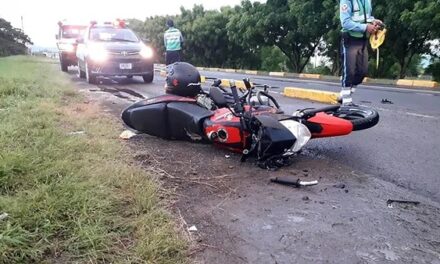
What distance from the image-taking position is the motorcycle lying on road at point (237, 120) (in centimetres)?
344

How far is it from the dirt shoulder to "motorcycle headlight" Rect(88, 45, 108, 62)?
753 cm

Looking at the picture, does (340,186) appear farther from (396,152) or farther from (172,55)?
(172,55)

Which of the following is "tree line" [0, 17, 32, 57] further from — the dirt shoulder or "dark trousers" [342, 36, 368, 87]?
the dirt shoulder

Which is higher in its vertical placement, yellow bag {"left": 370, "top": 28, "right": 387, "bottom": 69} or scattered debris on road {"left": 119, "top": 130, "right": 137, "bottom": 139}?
yellow bag {"left": 370, "top": 28, "right": 387, "bottom": 69}

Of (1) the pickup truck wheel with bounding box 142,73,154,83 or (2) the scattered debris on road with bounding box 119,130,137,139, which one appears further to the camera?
(1) the pickup truck wheel with bounding box 142,73,154,83

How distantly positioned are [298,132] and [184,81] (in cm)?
142

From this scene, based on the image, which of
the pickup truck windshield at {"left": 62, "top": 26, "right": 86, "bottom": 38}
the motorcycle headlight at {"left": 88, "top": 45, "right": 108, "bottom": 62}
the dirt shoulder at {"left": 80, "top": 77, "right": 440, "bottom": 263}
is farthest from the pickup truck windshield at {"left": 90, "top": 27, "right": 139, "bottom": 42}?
the dirt shoulder at {"left": 80, "top": 77, "right": 440, "bottom": 263}

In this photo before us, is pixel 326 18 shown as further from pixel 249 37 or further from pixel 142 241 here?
pixel 142 241

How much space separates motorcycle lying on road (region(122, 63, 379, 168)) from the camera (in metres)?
3.44

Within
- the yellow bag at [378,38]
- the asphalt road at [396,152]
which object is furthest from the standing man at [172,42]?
Answer: the asphalt road at [396,152]

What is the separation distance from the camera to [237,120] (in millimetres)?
3586

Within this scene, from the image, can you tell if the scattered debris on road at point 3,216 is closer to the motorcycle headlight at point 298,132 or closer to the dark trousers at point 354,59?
the motorcycle headlight at point 298,132

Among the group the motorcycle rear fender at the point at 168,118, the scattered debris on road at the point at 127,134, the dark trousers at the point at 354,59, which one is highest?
the dark trousers at the point at 354,59

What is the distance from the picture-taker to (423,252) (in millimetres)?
2086
